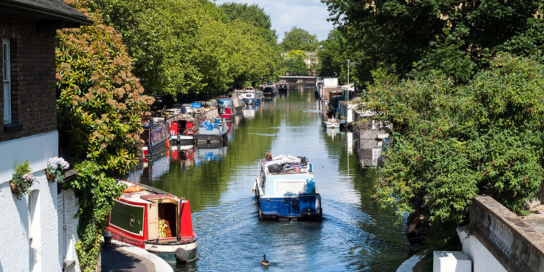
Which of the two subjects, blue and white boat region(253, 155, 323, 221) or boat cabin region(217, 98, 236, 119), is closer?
blue and white boat region(253, 155, 323, 221)

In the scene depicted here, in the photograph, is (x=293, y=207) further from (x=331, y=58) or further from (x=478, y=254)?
(x=331, y=58)

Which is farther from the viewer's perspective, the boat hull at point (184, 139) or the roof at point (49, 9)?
the boat hull at point (184, 139)

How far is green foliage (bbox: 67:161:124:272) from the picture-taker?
1819 centimetres

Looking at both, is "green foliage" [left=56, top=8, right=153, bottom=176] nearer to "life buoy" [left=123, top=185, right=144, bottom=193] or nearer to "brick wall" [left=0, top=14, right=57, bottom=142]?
"brick wall" [left=0, top=14, right=57, bottom=142]

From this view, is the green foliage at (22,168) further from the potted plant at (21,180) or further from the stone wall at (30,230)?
the stone wall at (30,230)

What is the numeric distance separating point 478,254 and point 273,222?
19.4 metres

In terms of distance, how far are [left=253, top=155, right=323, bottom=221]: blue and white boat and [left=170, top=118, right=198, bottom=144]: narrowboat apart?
28.1 meters

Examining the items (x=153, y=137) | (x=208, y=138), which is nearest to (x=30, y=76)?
(x=153, y=137)

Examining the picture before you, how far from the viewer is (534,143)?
17.9m

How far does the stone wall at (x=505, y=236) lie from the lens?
12875mm

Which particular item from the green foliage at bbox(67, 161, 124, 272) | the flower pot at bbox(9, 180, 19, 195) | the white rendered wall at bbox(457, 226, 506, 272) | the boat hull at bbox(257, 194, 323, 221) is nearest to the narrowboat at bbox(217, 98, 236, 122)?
the boat hull at bbox(257, 194, 323, 221)

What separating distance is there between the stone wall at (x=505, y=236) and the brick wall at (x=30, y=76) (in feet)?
33.6

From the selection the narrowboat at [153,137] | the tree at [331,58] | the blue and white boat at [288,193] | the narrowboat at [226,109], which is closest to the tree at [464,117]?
the blue and white boat at [288,193]

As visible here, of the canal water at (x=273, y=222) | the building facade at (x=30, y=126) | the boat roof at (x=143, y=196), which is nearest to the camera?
the building facade at (x=30, y=126)
